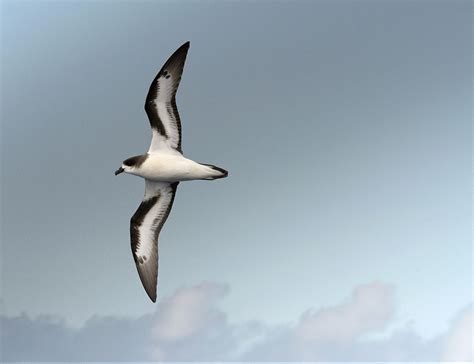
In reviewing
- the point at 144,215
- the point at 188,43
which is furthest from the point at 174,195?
the point at 188,43

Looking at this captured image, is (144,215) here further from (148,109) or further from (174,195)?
(148,109)

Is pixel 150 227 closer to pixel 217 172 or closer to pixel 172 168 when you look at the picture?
pixel 172 168

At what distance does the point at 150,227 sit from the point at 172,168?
277 centimetres

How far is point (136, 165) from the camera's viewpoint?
78.1 ft

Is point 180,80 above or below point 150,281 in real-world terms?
above

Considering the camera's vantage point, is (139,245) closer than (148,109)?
No

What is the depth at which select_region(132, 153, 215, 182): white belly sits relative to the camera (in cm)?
2342

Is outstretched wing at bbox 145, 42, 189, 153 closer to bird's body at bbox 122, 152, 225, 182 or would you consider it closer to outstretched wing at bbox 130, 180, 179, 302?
bird's body at bbox 122, 152, 225, 182

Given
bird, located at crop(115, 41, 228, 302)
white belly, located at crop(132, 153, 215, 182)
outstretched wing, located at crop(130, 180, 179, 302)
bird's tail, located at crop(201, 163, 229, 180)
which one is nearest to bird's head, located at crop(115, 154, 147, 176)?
bird, located at crop(115, 41, 228, 302)

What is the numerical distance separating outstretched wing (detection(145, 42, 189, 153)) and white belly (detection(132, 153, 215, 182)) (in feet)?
1.41

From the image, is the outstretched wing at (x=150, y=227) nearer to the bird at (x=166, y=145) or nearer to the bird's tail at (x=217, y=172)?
the bird at (x=166, y=145)

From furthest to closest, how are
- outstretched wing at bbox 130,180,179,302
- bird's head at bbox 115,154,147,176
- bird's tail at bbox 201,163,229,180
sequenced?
1. outstretched wing at bbox 130,180,179,302
2. bird's head at bbox 115,154,147,176
3. bird's tail at bbox 201,163,229,180

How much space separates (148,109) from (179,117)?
97cm

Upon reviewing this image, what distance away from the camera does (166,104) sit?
77.6 ft
